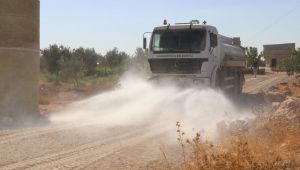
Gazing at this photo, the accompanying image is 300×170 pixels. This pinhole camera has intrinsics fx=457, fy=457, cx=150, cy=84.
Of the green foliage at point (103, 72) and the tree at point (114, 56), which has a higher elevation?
the tree at point (114, 56)

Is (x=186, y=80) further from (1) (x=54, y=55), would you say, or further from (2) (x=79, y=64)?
(1) (x=54, y=55)

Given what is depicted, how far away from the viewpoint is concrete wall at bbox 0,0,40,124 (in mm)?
14258

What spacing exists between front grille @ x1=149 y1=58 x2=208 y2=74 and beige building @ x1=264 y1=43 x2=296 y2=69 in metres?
70.5

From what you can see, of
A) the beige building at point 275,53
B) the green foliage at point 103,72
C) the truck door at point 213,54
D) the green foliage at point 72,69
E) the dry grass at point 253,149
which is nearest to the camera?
the dry grass at point 253,149

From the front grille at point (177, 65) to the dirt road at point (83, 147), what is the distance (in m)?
3.45

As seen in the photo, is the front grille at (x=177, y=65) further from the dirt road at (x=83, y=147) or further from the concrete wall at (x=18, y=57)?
the concrete wall at (x=18, y=57)

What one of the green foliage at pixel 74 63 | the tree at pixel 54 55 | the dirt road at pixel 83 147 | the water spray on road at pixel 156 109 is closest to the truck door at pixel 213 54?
the water spray on road at pixel 156 109

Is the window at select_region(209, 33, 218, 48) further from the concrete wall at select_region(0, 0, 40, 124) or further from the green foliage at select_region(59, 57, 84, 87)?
the green foliage at select_region(59, 57, 84, 87)

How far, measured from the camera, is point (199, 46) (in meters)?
15.5

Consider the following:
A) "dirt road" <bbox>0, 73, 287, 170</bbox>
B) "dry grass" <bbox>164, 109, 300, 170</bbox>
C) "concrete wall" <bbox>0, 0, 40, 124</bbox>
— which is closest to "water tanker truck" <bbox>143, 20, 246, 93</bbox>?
"dirt road" <bbox>0, 73, 287, 170</bbox>

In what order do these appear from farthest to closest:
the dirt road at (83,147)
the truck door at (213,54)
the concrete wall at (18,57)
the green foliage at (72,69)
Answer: the green foliage at (72,69) → the truck door at (213,54) → the concrete wall at (18,57) → the dirt road at (83,147)

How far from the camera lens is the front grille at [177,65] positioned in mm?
15500

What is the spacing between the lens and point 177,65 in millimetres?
15625

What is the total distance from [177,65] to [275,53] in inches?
2885
